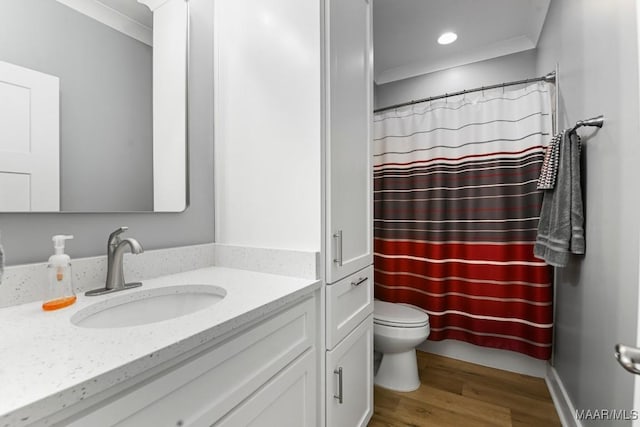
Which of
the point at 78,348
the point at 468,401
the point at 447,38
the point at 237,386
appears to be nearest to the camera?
the point at 78,348

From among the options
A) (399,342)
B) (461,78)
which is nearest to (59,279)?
(399,342)

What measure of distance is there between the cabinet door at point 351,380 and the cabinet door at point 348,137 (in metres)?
0.30

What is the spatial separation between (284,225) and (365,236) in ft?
1.49

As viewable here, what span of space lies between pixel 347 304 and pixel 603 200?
1072mm

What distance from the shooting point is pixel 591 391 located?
3.80 ft

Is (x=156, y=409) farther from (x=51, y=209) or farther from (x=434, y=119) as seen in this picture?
(x=434, y=119)

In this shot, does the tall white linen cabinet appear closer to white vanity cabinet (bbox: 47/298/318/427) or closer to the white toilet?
white vanity cabinet (bbox: 47/298/318/427)

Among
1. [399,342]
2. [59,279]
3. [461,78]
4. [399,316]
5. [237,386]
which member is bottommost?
[399,342]

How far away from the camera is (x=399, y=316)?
1.75 meters

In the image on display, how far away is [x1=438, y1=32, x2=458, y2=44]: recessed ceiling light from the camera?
207 centimetres

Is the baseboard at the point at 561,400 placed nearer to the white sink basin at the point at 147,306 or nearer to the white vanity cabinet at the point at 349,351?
the white vanity cabinet at the point at 349,351

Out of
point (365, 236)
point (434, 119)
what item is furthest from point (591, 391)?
point (434, 119)

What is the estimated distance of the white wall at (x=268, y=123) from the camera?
3.51 ft

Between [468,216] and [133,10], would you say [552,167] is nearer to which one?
[468,216]
